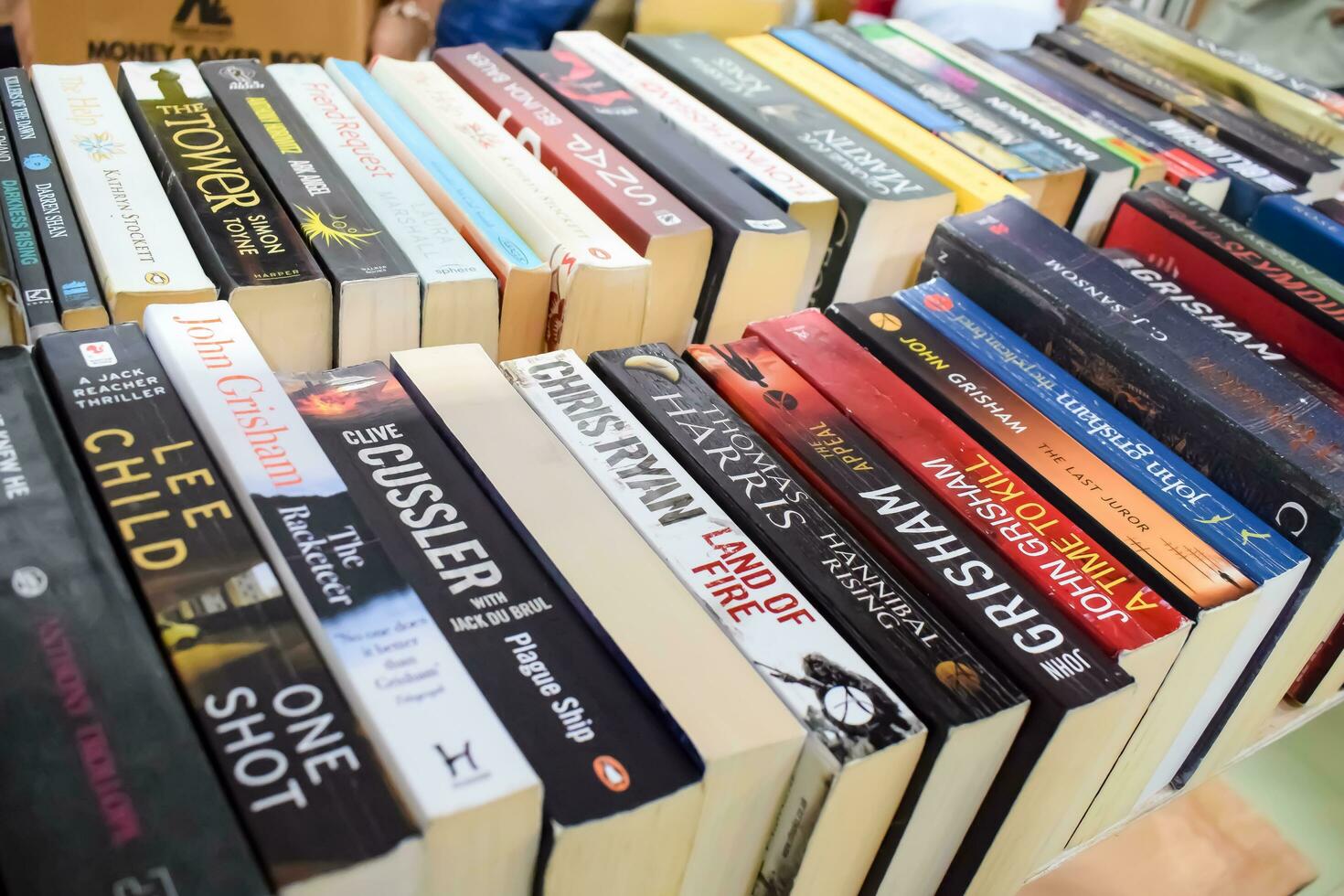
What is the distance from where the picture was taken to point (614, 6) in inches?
53.0

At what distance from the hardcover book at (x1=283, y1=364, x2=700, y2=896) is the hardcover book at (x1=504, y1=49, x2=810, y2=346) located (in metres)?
0.28

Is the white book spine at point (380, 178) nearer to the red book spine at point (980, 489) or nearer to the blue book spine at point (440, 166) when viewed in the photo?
the blue book spine at point (440, 166)

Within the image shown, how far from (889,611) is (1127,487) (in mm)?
212

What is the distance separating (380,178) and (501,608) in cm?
37

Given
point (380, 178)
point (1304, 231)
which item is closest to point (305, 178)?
point (380, 178)

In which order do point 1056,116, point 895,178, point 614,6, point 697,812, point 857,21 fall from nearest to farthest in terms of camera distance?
1. point 697,812
2. point 895,178
3. point 1056,116
4. point 857,21
5. point 614,6

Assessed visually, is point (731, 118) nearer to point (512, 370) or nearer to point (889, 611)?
point (512, 370)

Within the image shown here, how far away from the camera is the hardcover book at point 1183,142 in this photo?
1010mm

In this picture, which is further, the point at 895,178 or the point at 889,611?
the point at 895,178

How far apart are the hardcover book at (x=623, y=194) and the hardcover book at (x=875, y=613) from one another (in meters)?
0.11

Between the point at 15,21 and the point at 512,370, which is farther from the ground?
the point at 512,370

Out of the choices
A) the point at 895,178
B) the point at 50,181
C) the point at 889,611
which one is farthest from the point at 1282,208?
the point at 50,181

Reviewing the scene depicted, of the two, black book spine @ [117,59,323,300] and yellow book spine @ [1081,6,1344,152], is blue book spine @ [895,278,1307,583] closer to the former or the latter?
black book spine @ [117,59,323,300]

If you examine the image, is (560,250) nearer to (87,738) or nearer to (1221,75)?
(87,738)
